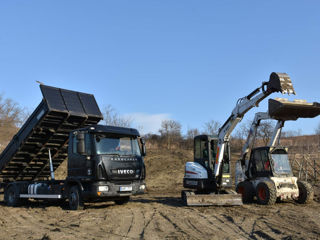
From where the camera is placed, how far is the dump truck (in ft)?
34.4

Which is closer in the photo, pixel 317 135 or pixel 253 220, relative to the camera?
pixel 253 220

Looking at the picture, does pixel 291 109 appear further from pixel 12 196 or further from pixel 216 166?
pixel 12 196

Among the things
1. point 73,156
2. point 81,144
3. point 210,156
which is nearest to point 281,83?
point 210,156

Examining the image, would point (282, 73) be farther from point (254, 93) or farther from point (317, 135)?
point (317, 135)

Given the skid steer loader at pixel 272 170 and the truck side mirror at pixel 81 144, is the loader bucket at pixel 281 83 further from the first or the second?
the truck side mirror at pixel 81 144

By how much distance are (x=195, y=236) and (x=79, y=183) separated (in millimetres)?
4979

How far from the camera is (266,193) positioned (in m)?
11.8

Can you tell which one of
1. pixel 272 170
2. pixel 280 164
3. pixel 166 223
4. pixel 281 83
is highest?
pixel 281 83

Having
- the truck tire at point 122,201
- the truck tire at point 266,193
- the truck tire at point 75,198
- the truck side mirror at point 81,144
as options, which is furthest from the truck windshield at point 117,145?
the truck tire at point 266,193

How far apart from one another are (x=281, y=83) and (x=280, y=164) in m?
4.09

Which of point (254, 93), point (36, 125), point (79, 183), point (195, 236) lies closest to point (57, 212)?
point (79, 183)

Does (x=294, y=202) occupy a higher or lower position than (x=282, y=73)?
lower

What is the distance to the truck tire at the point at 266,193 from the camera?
11695 millimetres

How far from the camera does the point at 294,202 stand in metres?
13.0
